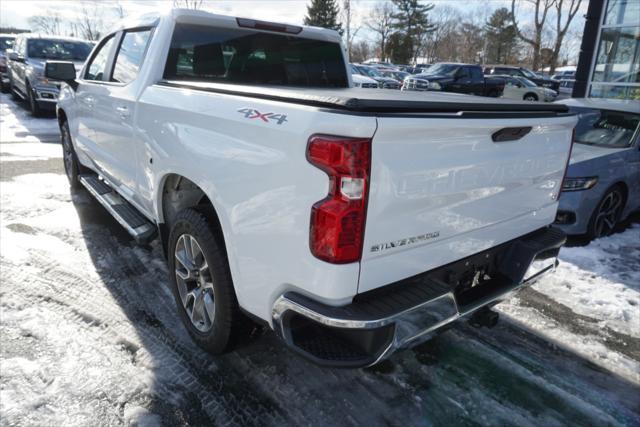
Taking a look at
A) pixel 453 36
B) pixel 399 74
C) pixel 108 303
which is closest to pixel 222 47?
pixel 108 303

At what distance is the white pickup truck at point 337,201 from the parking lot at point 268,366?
30 cm

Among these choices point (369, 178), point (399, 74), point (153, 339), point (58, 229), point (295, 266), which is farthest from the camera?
point (399, 74)

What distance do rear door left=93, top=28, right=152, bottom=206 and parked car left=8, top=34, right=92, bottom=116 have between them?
821cm

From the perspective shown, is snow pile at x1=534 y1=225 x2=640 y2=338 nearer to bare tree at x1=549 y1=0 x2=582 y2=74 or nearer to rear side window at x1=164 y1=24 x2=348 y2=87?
rear side window at x1=164 y1=24 x2=348 y2=87

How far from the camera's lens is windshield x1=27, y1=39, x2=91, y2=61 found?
1165 cm

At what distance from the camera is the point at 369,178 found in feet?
5.81

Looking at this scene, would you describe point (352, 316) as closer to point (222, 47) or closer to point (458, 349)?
point (458, 349)

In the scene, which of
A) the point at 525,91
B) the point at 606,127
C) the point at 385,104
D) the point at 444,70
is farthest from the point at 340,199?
the point at 525,91

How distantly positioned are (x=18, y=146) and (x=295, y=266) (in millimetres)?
8929

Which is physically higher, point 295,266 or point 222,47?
point 222,47

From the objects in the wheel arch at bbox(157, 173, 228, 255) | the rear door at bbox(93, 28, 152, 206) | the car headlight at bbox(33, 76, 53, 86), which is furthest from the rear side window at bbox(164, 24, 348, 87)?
the car headlight at bbox(33, 76, 53, 86)

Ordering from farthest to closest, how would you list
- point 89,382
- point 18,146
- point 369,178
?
point 18,146, point 89,382, point 369,178

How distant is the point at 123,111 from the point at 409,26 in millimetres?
69289

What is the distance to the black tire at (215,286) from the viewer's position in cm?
242
